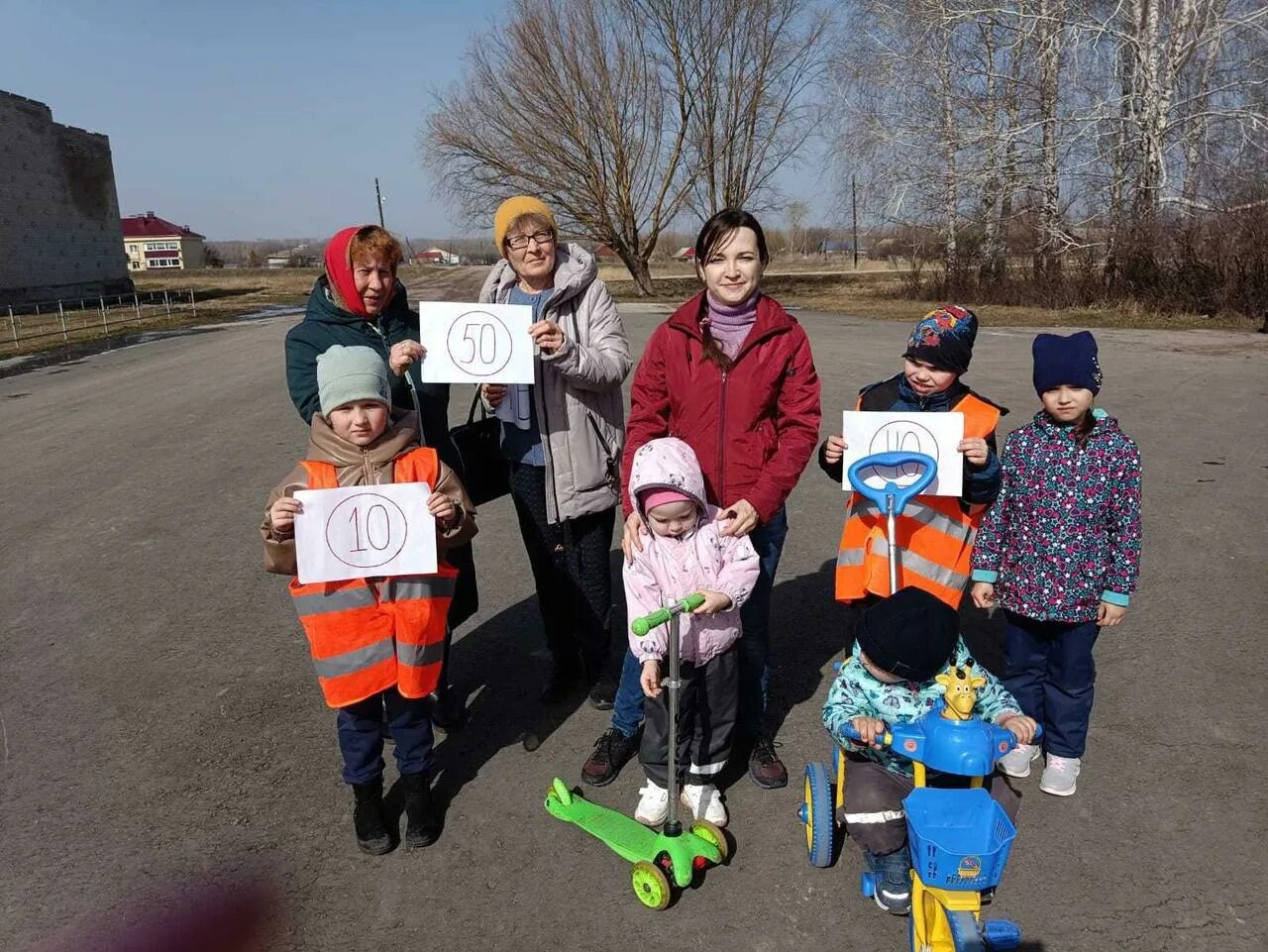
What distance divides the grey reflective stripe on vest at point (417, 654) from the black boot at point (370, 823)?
46cm

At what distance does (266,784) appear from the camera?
10.8ft

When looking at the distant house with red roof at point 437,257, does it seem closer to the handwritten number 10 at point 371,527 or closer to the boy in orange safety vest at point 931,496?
the boy in orange safety vest at point 931,496

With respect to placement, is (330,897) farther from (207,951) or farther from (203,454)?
(203,454)

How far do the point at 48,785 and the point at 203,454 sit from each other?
585 cm

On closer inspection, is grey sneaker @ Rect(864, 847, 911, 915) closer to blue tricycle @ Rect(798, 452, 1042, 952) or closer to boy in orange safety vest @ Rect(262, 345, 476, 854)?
blue tricycle @ Rect(798, 452, 1042, 952)

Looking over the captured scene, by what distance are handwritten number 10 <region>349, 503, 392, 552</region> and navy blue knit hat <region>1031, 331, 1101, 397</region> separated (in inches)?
88.7

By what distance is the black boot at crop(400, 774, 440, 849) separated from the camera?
2918 mm

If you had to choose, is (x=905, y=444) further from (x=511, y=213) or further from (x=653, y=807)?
(x=511, y=213)

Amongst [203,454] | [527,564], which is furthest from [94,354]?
[527,564]

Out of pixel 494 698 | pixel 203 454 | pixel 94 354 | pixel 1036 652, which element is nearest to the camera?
pixel 1036 652

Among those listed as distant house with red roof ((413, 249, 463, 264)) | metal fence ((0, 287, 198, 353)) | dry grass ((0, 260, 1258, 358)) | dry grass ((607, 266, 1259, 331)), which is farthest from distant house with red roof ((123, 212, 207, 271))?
dry grass ((607, 266, 1259, 331))

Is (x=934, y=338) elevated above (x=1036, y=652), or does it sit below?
above

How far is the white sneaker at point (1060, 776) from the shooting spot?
10.1ft

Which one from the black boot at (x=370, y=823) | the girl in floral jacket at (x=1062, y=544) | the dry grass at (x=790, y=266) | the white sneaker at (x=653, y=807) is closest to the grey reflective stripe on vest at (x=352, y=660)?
the black boot at (x=370, y=823)
